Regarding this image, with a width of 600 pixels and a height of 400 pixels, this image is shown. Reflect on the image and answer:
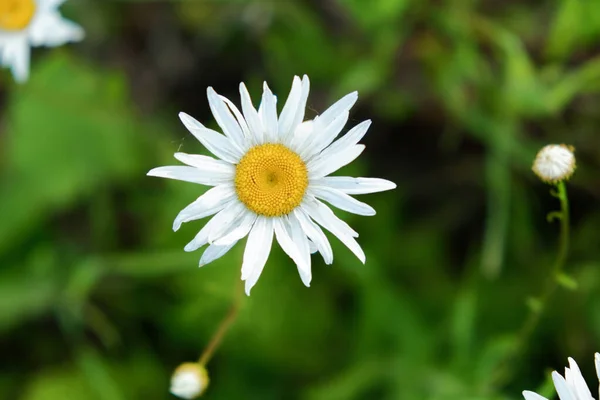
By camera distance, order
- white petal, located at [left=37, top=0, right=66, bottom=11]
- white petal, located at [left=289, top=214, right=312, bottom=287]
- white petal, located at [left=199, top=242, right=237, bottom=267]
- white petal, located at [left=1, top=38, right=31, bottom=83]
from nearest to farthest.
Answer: white petal, located at [left=289, top=214, right=312, bottom=287] → white petal, located at [left=199, top=242, right=237, bottom=267] → white petal, located at [left=1, top=38, right=31, bottom=83] → white petal, located at [left=37, top=0, right=66, bottom=11]

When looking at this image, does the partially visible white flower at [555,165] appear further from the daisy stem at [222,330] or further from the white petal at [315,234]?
the daisy stem at [222,330]

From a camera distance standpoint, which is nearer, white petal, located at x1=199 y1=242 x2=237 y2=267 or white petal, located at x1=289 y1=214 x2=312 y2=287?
white petal, located at x1=289 y1=214 x2=312 y2=287

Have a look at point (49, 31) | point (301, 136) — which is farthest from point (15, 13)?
point (301, 136)

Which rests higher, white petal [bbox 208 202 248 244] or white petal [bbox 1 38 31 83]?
white petal [bbox 1 38 31 83]

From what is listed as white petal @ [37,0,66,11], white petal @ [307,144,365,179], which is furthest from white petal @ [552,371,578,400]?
white petal @ [37,0,66,11]

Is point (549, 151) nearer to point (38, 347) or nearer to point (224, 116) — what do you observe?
point (224, 116)

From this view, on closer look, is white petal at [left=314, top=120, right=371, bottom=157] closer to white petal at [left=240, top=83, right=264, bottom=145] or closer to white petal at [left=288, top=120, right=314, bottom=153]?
white petal at [left=288, top=120, right=314, bottom=153]
